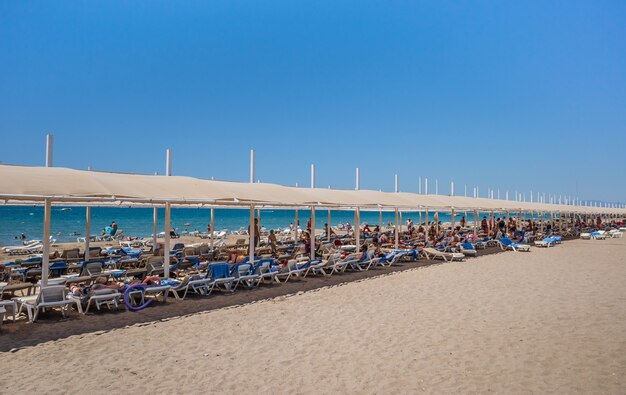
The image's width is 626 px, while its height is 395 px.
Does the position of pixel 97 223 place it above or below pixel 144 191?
below

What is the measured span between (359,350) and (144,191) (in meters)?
4.62

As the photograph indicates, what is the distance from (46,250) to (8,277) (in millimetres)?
3000

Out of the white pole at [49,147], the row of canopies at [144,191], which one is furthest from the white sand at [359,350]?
the white pole at [49,147]

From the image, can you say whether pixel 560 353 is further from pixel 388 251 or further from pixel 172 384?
pixel 388 251

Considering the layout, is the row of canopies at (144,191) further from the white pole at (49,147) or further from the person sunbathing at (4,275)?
the person sunbathing at (4,275)

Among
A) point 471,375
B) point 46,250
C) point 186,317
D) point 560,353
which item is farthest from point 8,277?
point 560,353

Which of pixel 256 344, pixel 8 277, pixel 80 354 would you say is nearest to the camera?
pixel 80 354

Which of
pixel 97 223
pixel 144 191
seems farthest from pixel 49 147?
pixel 97 223

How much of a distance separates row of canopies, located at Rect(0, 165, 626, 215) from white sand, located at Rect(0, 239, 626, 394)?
2.20 m

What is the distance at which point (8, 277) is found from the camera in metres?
8.27

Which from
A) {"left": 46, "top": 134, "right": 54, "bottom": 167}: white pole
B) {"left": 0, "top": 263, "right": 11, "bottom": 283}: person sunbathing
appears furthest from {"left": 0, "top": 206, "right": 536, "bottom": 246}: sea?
{"left": 46, "top": 134, "right": 54, "bottom": 167}: white pole

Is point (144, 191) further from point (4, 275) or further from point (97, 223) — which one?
point (97, 223)

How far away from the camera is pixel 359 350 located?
4.78 metres

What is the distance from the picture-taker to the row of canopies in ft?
19.5
